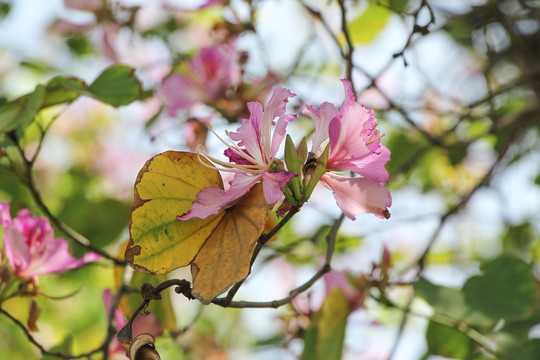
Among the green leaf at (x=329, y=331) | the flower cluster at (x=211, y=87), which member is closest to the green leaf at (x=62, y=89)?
the flower cluster at (x=211, y=87)

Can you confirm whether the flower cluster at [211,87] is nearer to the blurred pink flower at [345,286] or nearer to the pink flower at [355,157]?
the blurred pink flower at [345,286]

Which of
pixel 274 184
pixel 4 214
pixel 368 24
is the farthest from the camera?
pixel 368 24

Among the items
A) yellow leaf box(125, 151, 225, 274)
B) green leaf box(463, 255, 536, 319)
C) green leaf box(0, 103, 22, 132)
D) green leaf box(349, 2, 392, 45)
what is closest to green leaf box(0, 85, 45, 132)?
green leaf box(0, 103, 22, 132)

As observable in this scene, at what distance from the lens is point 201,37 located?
215 cm

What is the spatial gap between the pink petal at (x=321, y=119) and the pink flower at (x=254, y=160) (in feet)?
0.16

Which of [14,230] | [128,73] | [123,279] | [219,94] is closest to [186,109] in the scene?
[219,94]

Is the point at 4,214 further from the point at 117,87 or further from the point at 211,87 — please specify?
the point at 211,87

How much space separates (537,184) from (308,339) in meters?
0.69

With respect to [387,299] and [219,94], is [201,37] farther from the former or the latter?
[387,299]

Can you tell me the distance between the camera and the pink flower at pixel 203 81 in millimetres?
1382

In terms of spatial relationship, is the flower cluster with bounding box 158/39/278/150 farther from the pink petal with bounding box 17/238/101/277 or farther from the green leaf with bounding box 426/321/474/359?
the green leaf with bounding box 426/321/474/359

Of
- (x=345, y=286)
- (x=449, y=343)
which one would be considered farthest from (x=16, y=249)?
(x=449, y=343)

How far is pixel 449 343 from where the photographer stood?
1130 mm

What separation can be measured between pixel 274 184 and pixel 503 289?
66 cm
